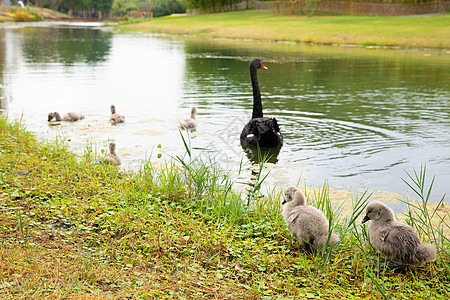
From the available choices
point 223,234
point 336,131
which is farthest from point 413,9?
point 223,234

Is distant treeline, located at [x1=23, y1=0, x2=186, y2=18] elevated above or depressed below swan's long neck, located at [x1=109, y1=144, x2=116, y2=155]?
above

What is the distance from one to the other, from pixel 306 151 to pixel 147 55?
21.2m

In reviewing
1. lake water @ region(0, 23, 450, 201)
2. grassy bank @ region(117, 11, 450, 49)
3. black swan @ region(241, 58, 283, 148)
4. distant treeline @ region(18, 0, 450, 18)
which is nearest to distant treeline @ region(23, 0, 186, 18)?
distant treeline @ region(18, 0, 450, 18)

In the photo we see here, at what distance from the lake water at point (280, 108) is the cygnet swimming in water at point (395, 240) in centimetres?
201

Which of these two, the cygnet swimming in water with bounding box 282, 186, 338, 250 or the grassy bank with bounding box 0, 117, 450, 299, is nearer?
the grassy bank with bounding box 0, 117, 450, 299

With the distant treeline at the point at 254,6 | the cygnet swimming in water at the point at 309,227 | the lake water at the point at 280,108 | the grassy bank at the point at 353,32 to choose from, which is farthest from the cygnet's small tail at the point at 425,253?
the distant treeline at the point at 254,6

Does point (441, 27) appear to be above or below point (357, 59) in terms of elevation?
above

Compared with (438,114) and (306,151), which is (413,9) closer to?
(438,114)

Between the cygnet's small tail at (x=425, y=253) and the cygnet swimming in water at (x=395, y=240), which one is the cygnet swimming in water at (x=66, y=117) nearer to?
the cygnet swimming in water at (x=395, y=240)

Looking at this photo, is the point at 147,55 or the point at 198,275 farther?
the point at 147,55

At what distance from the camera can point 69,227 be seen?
4.33m

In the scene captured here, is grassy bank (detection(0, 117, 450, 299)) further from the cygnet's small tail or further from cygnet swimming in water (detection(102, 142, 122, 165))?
cygnet swimming in water (detection(102, 142, 122, 165))

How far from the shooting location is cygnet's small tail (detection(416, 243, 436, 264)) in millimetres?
3608

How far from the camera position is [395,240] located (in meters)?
3.74
